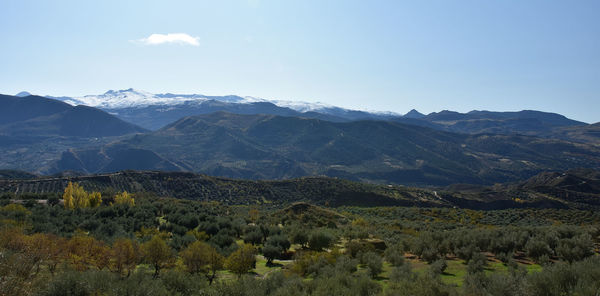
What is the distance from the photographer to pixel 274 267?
90.1 ft

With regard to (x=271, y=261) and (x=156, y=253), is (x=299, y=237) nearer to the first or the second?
(x=271, y=261)

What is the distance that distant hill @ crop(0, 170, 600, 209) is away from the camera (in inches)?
4026

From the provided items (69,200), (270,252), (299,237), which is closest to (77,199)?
(69,200)

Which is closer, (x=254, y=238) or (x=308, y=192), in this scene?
(x=254, y=238)

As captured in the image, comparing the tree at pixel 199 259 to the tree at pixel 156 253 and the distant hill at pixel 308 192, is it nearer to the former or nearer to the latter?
the tree at pixel 156 253

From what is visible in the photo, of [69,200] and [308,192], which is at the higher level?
[69,200]

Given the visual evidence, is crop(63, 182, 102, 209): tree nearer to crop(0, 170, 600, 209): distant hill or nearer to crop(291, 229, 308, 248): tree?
crop(291, 229, 308, 248): tree

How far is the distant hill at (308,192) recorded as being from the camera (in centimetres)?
10225

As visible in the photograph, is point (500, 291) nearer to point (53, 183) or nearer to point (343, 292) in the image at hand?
point (343, 292)

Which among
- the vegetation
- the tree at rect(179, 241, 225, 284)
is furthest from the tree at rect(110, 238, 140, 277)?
the tree at rect(179, 241, 225, 284)

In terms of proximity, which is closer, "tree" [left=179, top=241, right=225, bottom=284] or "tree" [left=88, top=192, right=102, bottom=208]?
"tree" [left=179, top=241, right=225, bottom=284]

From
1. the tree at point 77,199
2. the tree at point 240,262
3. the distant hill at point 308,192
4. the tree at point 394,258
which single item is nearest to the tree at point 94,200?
the tree at point 77,199

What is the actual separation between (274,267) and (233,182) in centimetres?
9490

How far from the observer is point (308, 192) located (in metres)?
113
